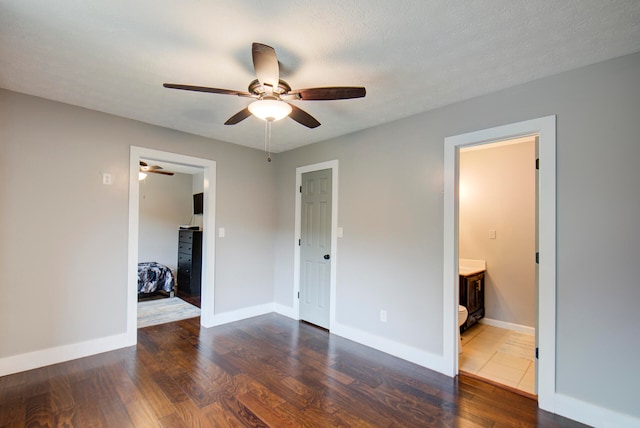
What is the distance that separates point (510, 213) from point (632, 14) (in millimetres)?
2757

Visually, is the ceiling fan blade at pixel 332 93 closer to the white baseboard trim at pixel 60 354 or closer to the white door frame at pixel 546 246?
the white door frame at pixel 546 246

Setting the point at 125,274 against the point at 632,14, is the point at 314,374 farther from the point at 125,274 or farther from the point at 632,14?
the point at 632,14

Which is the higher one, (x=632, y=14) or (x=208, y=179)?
(x=632, y=14)

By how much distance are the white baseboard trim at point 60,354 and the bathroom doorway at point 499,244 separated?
3.73 metres

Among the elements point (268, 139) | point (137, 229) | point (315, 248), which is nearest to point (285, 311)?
point (315, 248)

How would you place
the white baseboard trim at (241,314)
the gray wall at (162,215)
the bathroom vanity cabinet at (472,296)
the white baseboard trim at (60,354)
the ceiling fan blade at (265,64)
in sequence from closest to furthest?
the ceiling fan blade at (265,64) → the white baseboard trim at (60,354) → the bathroom vanity cabinet at (472,296) → the white baseboard trim at (241,314) → the gray wall at (162,215)

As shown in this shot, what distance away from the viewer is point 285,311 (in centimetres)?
439

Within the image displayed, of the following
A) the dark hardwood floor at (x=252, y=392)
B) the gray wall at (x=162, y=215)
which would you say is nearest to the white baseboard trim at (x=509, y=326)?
the dark hardwood floor at (x=252, y=392)

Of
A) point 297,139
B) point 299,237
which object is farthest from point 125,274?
point 297,139

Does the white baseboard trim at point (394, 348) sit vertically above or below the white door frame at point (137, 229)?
below

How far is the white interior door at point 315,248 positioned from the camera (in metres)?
3.86

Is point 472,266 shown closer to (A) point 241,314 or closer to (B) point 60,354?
(A) point 241,314

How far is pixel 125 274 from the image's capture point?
126 inches

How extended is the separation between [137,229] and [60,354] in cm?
132
